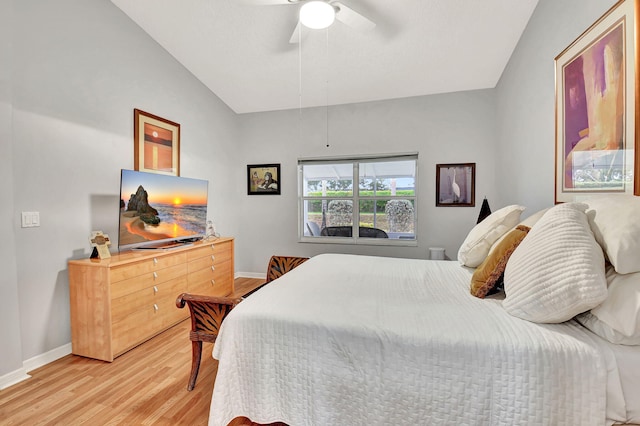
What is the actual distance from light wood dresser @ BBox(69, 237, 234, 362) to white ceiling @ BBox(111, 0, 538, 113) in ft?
7.58

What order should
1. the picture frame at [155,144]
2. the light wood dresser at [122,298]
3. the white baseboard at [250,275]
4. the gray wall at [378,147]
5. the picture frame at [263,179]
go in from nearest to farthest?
1. the light wood dresser at [122,298]
2. the picture frame at [155,144]
3. the gray wall at [378,147]
4. the picture frame at [263,179]
5. the white baseboard at [250,275]

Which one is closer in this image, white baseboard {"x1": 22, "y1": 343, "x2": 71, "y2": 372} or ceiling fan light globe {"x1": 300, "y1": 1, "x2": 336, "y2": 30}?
ceiling fan light globe {"x1": 300, "y1": 1, "x2": 336, "y2": 30}

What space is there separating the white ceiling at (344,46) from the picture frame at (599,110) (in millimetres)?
1080

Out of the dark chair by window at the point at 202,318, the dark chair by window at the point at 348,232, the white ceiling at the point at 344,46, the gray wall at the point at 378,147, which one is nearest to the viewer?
the dark chair by window at the point at 202,318

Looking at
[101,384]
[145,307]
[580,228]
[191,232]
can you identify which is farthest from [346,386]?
[191,232]

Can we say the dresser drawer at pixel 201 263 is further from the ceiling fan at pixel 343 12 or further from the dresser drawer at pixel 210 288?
the ceiling fan at pixel 343 12

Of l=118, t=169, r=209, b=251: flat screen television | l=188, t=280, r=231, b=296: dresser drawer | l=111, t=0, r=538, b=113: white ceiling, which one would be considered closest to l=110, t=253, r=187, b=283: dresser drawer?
l=118, t=169, r=209, b=251: flat screen television

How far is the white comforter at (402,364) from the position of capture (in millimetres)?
1008

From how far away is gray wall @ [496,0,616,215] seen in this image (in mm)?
1889

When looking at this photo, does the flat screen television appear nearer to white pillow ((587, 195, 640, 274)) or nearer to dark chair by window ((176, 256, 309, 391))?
dark chair by window ((176, 256, 309, 391))

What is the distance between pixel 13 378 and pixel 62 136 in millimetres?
1808

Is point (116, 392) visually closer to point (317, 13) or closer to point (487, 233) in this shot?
point (487, 233)

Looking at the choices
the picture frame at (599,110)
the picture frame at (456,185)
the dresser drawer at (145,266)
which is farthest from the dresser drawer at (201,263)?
the picture frame at (599,110)

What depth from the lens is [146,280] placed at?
8.36 feet
